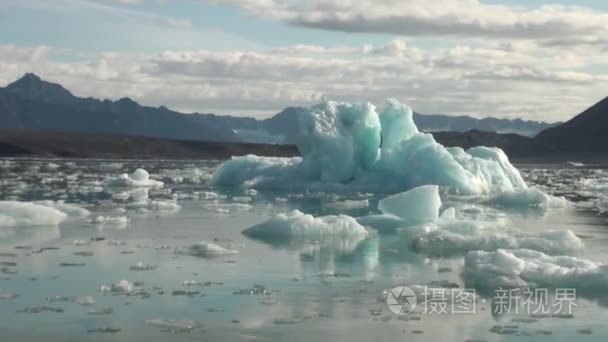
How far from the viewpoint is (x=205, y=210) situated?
18922mm

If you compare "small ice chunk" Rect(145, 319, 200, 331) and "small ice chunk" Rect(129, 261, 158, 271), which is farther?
"small ice chunk" Rect(129, 261, 158, 271)

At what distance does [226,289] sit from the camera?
9367mm

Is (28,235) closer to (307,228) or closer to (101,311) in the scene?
(307,228)

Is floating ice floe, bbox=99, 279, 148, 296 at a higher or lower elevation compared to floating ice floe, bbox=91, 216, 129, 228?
lower

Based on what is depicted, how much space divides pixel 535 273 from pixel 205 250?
4.40 meters

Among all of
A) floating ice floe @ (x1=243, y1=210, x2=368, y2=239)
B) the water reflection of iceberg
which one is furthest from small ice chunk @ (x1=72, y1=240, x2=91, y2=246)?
floating ice floe @ (x1=243, y1=210, x2=368, y2=239)

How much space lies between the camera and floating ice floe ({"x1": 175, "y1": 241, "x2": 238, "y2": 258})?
11859 mm

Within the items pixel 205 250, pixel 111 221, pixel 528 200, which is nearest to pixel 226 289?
pixel 205 250

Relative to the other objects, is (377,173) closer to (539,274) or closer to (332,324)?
(539,274)

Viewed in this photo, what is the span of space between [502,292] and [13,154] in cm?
7033

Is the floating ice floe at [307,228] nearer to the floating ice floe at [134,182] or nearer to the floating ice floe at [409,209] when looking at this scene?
the floating ice floe at [409,209]

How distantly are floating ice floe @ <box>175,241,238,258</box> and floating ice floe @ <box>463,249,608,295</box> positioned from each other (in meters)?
3.31

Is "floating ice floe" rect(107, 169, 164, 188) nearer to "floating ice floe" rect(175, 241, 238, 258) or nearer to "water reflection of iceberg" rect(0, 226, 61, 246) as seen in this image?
"water reflection of iceberg" rect(0, 226, 61, 246)

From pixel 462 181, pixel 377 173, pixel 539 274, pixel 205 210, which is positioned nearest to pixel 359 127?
pixel 377 173
